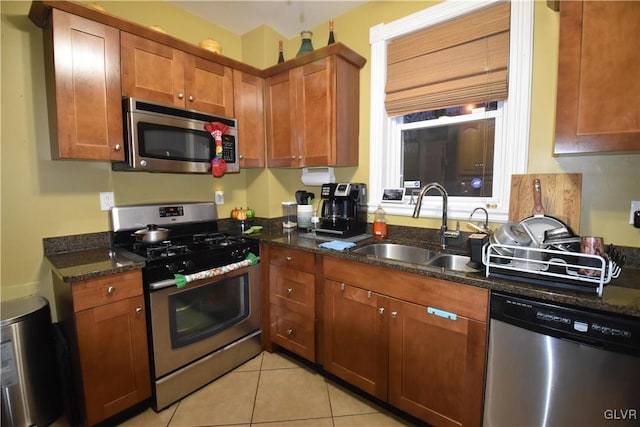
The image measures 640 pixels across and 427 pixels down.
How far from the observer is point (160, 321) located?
1673 mm

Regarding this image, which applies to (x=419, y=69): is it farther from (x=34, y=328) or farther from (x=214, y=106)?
(x=34, y=328)

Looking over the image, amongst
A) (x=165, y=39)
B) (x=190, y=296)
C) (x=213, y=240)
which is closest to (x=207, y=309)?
(x=190, y=296)

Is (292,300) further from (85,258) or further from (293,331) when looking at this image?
(85,258)

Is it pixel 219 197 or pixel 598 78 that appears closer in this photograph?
pixel 598 78

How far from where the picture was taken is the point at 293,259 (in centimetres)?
201

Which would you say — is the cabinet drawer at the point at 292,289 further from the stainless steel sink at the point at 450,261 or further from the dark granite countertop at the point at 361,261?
the stainless steel sink at the point at 450,261

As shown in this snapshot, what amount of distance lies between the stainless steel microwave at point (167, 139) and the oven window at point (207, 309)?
2.69 feet

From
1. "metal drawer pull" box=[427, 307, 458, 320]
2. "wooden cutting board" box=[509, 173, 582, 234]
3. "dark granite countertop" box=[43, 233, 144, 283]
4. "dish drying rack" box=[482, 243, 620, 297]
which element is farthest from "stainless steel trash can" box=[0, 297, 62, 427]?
"wooden cutting board" box=[509, 173, 582, 234]

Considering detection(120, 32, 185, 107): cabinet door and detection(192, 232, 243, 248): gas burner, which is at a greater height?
detection(120, 32, 185, 107): cabinet door

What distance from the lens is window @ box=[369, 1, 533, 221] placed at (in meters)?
1.64

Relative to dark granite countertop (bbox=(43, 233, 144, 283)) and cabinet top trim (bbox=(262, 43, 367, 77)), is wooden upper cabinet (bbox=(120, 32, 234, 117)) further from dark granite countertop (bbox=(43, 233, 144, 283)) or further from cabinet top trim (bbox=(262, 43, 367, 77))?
dark granite countertop (bbox=(43, 233, 144, 283))

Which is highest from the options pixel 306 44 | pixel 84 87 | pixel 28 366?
pixel 306 44

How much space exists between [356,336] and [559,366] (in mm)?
944

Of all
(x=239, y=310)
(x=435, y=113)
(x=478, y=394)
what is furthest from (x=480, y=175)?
(x=239, y=310)
